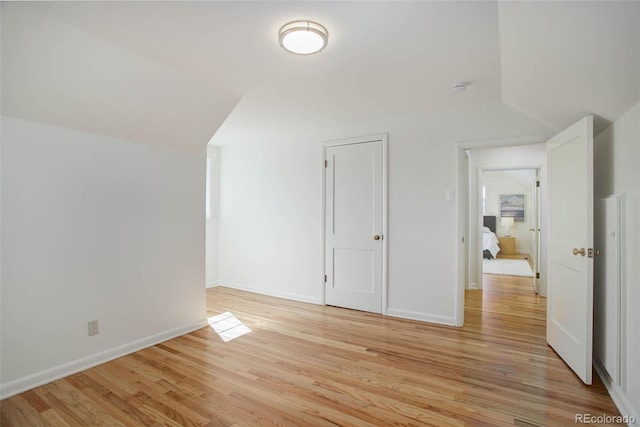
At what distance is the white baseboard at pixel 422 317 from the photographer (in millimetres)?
3408

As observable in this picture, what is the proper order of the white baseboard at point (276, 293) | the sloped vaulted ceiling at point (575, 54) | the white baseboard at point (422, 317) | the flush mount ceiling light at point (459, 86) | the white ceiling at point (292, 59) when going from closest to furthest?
the sloped vaulted ceiling at point (575, 54) < the white ceiling at point (292, 59) < the flush mount ceiling light at point (459, 86) < the white baseboard at point (422, 317) < the white baseboard at point (276, 293)

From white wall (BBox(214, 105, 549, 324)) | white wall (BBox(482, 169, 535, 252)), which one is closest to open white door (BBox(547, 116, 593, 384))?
white wall (BBox(214, 105, 549, 324))

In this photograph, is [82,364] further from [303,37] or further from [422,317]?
[422,317]

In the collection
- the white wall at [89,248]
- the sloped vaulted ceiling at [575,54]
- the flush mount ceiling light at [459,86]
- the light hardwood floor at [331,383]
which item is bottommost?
the light hardwood floor at [331,383]

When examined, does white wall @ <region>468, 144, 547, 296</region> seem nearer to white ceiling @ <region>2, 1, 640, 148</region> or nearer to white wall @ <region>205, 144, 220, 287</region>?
white ceiling @ <region>2, 1, 640, 148</region>

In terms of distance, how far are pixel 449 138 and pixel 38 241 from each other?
3717mm

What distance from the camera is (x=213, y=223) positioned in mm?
5305

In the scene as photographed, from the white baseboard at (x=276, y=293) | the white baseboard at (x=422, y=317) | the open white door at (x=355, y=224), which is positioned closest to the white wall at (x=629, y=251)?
the white baseboard at (x=422, y=317)

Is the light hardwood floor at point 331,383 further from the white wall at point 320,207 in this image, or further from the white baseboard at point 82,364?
the white wall at point 320,207

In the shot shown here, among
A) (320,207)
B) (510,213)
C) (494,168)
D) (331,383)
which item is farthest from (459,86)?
(510,213)

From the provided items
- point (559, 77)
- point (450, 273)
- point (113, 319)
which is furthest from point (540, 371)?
point (113, 319)

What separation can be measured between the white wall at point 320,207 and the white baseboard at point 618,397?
4.16 feet

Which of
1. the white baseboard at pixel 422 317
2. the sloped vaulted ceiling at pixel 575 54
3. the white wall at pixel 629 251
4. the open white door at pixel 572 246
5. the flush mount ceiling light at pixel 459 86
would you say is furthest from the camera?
the white baseboard at pixel 422 317

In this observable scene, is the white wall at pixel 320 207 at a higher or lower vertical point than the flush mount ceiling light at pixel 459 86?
lower
